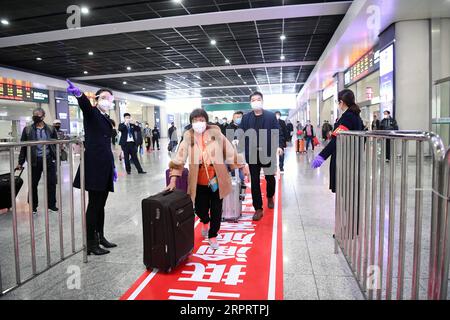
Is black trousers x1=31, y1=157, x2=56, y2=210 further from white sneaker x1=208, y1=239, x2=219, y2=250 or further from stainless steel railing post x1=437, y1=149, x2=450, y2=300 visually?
stainless steel railing post x1=437, y1=149, x2=450, y2=300

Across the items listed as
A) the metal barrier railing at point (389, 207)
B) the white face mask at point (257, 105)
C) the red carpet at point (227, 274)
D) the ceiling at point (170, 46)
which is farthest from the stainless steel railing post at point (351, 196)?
the ceiling at point (170, 46)

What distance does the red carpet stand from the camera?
2305 millimetres

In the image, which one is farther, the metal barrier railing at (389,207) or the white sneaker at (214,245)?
the white sneaker at (214,245)

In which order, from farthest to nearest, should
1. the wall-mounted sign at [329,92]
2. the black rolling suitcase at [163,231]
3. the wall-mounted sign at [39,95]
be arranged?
the wall-mounted sign at [39,95]
the wall-mounted sign at [329,92]
the black rolling suitcase at [163,231]

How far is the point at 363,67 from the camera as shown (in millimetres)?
12789

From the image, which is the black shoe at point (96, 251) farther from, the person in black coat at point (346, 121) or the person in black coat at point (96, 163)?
the person in black coat at point (346, 121)

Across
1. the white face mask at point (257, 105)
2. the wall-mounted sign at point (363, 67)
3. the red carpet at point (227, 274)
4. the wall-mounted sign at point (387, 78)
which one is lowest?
the red carpet at point (227, 274)

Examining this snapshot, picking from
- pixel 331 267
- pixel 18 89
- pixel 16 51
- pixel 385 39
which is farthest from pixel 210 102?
pixel 331 267

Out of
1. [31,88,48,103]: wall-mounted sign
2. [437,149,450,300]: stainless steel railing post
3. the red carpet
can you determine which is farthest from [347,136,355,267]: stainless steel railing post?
[31,88,48,103]: wall-mounted sign

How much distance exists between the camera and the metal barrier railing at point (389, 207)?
134 centimetres

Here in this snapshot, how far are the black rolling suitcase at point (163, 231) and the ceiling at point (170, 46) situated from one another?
710cm

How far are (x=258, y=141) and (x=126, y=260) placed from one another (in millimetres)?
2207

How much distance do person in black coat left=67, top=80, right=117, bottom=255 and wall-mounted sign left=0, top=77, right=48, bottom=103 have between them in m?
15.9

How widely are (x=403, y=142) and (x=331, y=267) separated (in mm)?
1476
